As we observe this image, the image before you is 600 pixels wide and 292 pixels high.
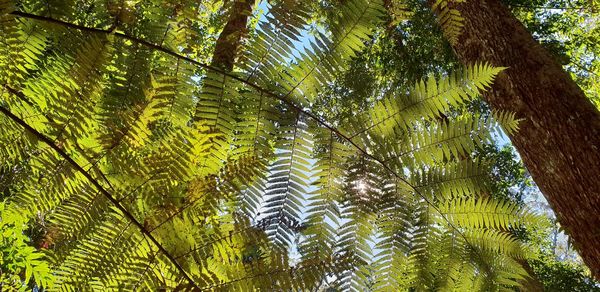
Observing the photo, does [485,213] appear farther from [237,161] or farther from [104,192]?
[104,192]

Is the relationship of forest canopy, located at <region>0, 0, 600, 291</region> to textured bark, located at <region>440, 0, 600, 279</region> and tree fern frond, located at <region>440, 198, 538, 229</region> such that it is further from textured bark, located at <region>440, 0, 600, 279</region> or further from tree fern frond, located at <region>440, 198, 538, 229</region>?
textured bark, located at <region>440, 0, 600, 279</region>

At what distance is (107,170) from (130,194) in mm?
199

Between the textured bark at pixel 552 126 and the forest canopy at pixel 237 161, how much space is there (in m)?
1.02

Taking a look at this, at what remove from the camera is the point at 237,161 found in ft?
3.71

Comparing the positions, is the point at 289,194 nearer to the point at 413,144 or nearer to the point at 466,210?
the point at 413,144

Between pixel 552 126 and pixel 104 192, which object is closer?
pixel 104 192

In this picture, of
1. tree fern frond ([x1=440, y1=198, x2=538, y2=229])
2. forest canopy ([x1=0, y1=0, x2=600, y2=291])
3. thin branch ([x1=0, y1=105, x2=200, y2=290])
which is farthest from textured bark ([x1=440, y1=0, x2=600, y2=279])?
thin branch ([x1=0, y1=105, x2=200, y2=290])

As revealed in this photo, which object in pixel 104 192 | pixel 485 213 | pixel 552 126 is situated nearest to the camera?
pixel 104 192

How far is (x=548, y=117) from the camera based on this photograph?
242 cm

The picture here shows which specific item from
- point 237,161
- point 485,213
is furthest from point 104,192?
point 485,213

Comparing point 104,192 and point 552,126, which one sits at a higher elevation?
point 552,126

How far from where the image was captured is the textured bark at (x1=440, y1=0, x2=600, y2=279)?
2195 mm

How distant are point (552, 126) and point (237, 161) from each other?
1938 millimetres

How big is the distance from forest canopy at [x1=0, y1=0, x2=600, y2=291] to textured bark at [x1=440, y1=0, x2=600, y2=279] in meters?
1.02
